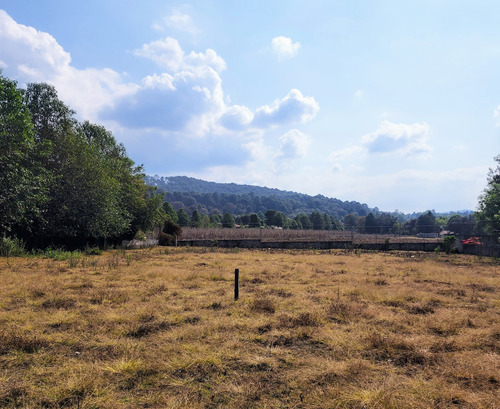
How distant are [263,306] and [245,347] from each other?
8.07 feet

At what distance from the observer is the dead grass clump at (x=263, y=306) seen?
7535 mm

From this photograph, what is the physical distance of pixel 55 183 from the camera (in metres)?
20.5

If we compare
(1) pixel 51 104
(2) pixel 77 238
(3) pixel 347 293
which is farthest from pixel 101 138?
(3) pixel 347 293

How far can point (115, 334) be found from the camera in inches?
228

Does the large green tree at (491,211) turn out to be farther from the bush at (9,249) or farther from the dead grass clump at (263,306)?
A: the bush at (9,249)

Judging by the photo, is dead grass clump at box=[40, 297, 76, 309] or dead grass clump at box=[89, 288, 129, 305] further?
dead grass clump at box=[89, 288, 129, 305]

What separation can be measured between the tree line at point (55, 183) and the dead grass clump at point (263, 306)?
1455cm

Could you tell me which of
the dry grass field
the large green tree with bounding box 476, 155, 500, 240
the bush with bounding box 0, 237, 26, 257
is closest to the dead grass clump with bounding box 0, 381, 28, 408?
the dry grass field

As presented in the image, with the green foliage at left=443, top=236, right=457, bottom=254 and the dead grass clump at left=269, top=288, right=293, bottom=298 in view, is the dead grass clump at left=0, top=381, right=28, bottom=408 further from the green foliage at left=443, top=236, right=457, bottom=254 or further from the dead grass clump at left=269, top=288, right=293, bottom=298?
the green foliage at left=443, top=236, right=457, bottom=254

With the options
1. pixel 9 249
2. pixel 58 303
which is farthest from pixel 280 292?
pixel 9 249

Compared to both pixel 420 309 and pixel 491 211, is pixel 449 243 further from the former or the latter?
pixel 420 309

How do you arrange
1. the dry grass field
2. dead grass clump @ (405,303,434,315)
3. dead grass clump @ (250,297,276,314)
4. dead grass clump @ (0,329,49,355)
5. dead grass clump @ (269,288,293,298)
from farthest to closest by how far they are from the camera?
dead grass clump @ (269,288,293,298), dead grass clump @ (405,303,434,315), dead grass clump @ (250,297,276,314), dead grass clump @ (0,329,49,355), the dry grass field

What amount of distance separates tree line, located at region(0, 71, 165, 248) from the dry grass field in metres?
8.73

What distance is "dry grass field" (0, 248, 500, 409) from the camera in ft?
12.2
